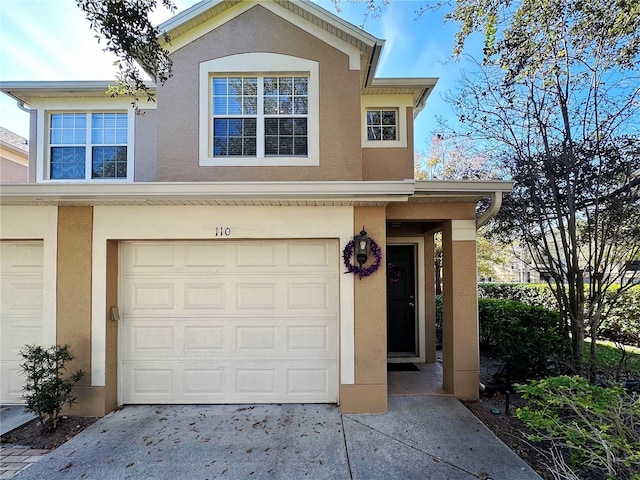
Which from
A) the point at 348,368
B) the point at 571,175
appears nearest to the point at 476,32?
the point at 571,175

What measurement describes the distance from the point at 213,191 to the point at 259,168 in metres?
1.03

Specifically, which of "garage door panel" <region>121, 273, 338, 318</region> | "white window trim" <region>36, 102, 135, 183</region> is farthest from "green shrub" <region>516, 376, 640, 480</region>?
"white window trim" <region>36, 102, 135, 183</region>

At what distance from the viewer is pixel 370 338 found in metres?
4.84

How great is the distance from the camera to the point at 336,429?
4.32 meters

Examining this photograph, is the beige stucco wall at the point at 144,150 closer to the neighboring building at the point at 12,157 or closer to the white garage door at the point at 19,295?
the white garage door at the point at 19,295

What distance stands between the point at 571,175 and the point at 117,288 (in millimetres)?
Result: 7891

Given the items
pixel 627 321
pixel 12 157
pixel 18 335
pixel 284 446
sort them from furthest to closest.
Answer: pixel 12 157 → pixel 627 321 → pixel 18 335 → pixel 284 446

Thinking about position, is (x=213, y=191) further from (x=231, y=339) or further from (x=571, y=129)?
(x=571, y=129)

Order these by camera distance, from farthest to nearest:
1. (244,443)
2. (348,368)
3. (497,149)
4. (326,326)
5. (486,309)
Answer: (486,309)
(497,149)
(326,326)
(348,368)
(244,443)

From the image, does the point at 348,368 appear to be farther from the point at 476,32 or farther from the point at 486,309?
the point at 476,32

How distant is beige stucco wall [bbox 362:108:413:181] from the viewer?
264 inches

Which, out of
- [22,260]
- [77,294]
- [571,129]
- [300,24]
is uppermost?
[300,24]

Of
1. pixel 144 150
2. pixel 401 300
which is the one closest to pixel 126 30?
pixel 144 150

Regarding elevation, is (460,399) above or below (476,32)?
below
